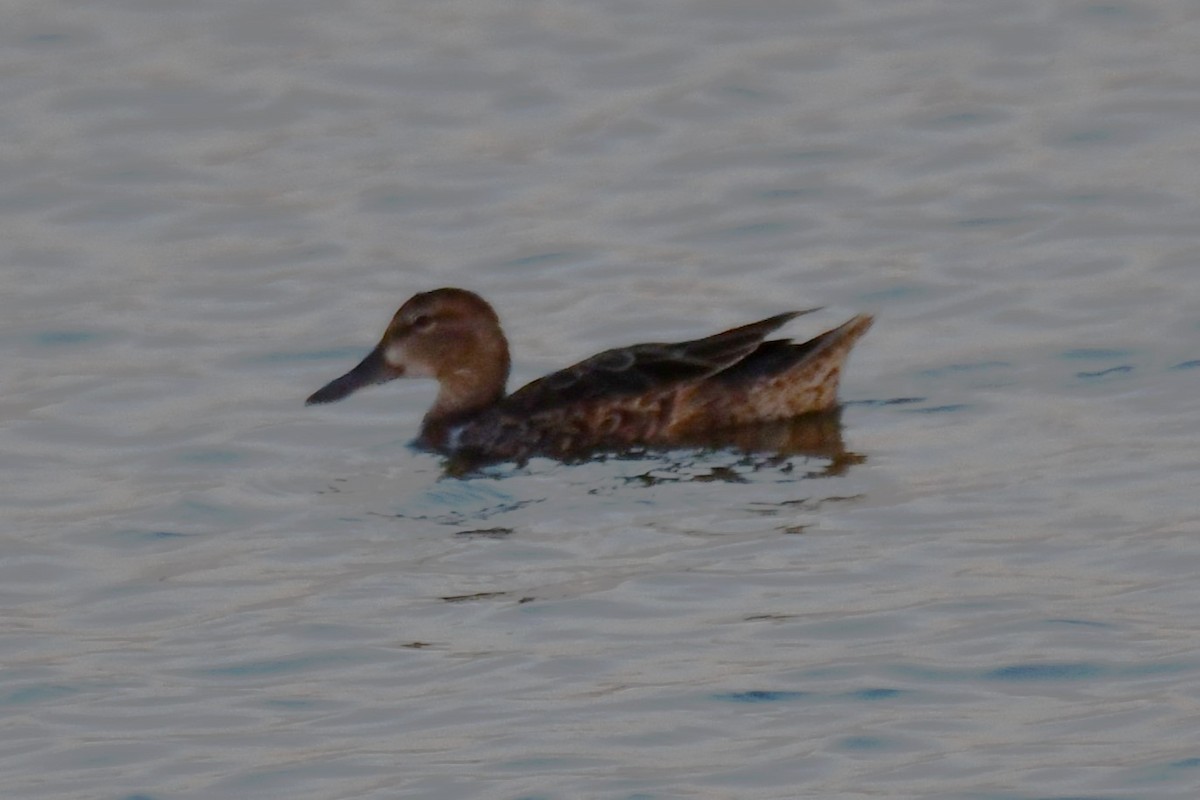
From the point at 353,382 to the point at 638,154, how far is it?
4.27 meters

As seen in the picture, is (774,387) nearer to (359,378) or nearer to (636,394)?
(636,394)

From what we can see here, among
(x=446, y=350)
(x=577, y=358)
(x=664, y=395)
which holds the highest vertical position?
(x=446, y=350)

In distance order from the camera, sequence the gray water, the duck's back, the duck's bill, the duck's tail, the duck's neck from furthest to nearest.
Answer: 1. the duck's neck
2. the duck's bill
3. the duck's tail
4. the duck's back
5. the gray water

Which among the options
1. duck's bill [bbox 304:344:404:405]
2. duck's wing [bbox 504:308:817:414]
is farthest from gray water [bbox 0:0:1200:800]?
duck's wing [bbox 504:308:817:414]

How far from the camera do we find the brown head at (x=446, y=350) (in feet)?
36.1

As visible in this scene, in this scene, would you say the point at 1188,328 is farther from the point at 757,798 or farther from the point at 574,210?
the point at 757,798

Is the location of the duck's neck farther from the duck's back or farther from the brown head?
the duck's back

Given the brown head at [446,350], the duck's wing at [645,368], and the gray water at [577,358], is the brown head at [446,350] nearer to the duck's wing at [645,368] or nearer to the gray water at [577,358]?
the gray water at [577,358]

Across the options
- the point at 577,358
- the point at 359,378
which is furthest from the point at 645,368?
the point at 577,358

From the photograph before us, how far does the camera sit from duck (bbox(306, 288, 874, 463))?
10.5m

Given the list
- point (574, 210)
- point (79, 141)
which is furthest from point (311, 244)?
point (79, 141)

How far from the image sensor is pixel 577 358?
11.9m

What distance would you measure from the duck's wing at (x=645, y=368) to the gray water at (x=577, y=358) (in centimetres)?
36

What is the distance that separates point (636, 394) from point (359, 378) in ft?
3.88
